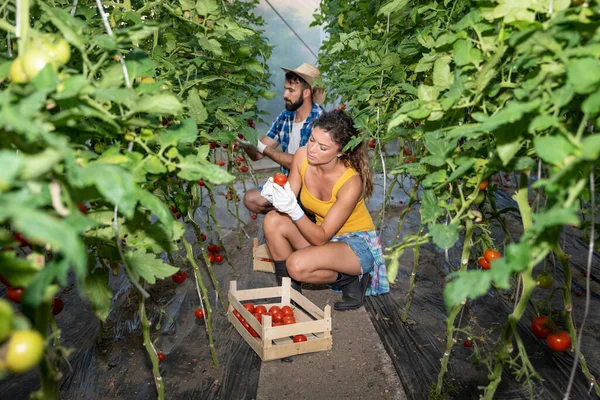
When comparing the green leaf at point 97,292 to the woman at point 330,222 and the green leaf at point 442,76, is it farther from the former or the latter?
the woman at point 330,222

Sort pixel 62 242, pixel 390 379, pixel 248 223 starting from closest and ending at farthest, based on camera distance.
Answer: pixel 62 242
pixel 390 379
pixel 248 223

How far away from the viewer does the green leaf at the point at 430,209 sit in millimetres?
1148

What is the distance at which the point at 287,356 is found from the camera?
1.87m

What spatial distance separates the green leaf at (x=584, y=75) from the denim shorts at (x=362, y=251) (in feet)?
5.53

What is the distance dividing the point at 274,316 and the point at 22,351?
1622 millimetres

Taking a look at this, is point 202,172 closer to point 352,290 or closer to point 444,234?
point 444,234

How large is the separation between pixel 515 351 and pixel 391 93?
3.95 ft

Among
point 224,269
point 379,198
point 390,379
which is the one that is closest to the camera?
point 390,379

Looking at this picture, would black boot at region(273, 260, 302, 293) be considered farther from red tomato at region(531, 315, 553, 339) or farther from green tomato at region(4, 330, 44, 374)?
green tomato at region(4, 330, 44, 374)

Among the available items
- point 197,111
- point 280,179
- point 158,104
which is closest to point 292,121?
point 280,179

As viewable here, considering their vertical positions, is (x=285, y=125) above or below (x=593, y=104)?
below

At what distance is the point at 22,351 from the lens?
0.47 m

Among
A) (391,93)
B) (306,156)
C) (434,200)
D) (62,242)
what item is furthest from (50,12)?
(306,156)

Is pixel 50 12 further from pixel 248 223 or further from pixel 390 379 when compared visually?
pixel 248 223
